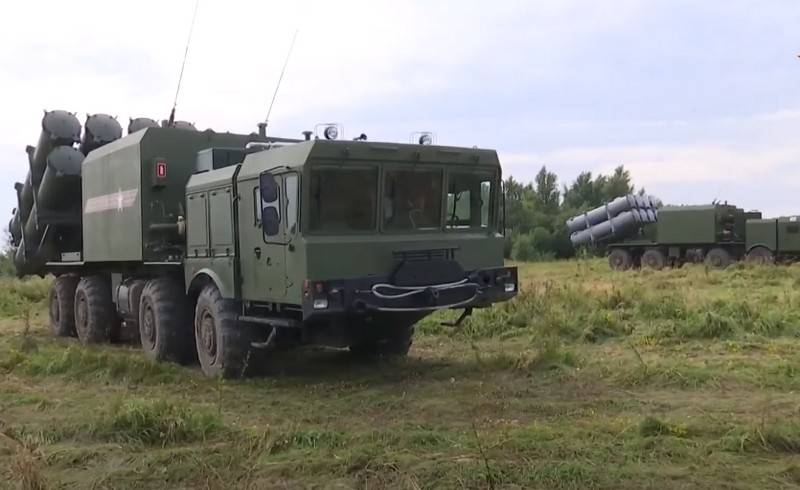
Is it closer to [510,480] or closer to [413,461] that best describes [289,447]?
[413,461]

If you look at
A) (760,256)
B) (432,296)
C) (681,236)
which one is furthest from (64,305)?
(681,236)

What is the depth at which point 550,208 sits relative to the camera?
6644 cm

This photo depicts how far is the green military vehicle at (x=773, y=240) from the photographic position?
31.7m

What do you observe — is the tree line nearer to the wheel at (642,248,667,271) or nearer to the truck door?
the wheel at (642,248,667,271)

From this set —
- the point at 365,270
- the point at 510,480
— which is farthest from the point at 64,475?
the point at 365,270

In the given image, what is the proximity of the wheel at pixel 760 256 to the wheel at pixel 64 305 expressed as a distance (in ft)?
78.2

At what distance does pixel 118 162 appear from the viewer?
12.8m

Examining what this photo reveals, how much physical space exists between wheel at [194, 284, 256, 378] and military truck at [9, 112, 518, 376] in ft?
0.06

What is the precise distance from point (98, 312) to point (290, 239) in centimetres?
708

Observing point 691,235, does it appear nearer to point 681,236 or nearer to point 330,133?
point 681,236

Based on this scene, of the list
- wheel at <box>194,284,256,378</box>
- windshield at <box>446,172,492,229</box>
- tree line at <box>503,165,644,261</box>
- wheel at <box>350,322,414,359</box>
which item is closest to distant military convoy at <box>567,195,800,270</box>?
tree line at <box>503,165,644,261</box>

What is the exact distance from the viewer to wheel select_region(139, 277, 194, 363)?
11852mm

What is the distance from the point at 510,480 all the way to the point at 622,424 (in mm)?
1881

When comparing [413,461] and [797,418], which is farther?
[797,418]
